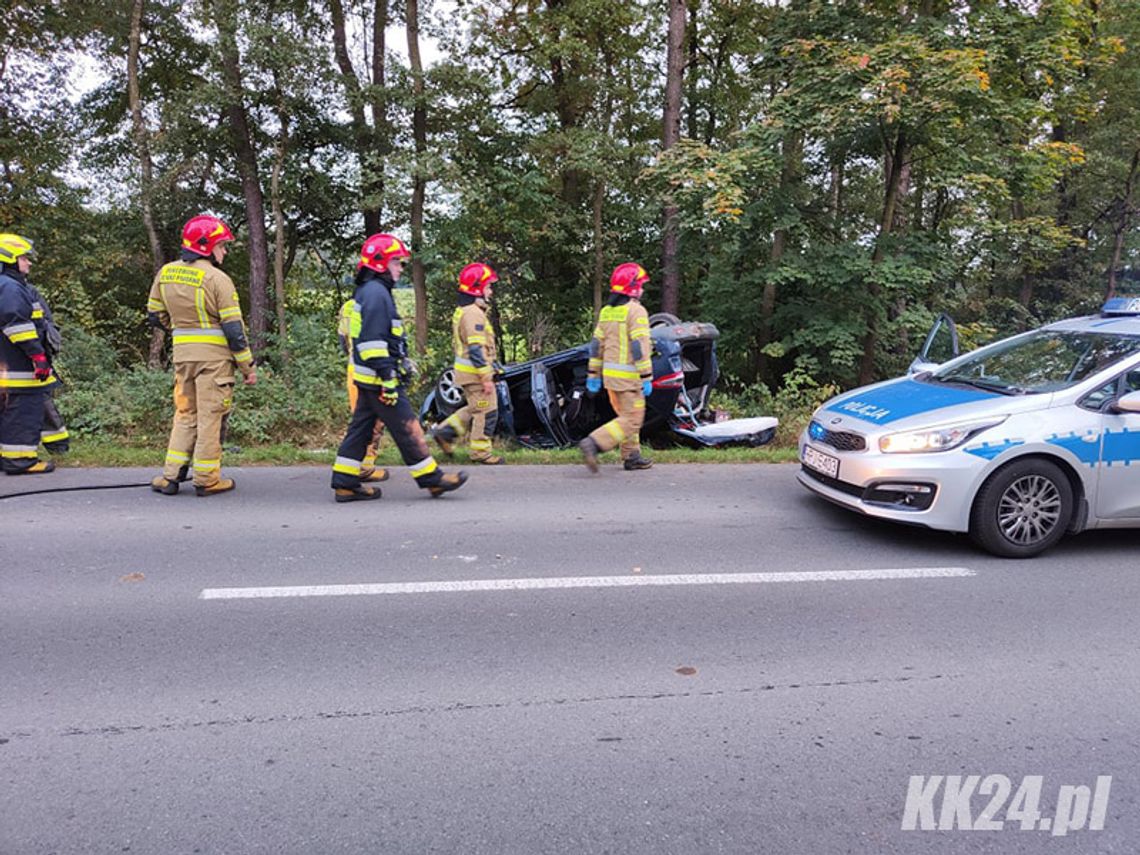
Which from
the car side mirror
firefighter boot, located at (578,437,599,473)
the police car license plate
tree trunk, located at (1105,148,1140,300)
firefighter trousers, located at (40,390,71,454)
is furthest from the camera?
tree trunk, located at (1105,148,1140,300)

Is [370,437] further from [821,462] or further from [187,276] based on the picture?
[821,462]

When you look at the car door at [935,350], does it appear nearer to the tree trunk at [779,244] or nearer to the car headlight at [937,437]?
the car headlight at [937,437]

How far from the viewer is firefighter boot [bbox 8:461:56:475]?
7145 mm

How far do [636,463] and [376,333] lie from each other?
121 inches

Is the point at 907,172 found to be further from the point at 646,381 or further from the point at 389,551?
the point at 389,551

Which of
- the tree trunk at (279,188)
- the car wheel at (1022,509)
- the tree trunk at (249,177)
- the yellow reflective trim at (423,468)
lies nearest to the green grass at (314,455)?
the yellow reflective trim at (423,468)

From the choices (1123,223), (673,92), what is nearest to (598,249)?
(673,92)

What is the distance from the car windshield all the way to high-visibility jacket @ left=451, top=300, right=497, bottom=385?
4.21 m

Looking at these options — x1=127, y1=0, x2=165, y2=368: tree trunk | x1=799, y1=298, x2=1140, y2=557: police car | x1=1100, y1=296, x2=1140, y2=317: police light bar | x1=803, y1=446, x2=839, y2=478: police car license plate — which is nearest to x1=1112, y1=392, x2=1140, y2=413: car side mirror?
x1=799, y1=298, x2=1140, y2=557: police car

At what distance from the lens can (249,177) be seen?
14969mm

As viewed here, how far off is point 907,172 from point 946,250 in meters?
2.17

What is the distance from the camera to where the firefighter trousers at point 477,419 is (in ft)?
26.3

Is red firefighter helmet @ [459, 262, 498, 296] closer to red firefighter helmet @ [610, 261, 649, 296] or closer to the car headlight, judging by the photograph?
red firefighter helmet @ [610, 261, 649, 296]

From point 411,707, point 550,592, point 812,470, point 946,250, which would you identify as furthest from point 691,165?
point 411,707
